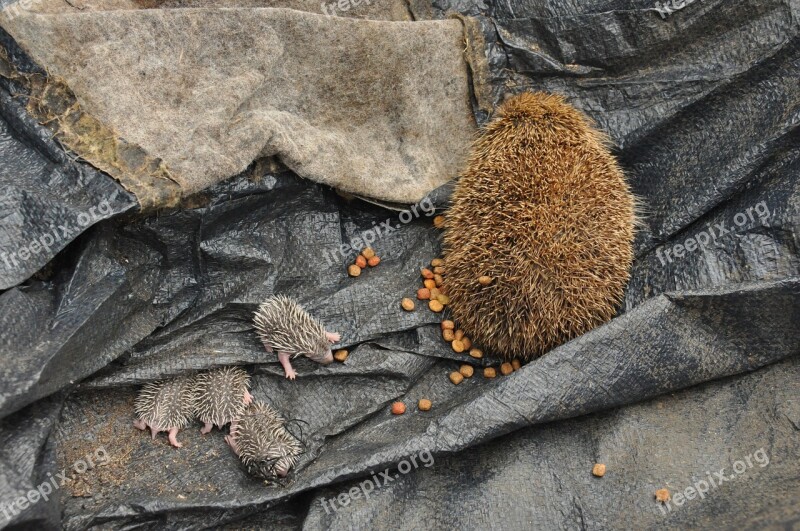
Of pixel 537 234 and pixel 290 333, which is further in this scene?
pixel 537 234

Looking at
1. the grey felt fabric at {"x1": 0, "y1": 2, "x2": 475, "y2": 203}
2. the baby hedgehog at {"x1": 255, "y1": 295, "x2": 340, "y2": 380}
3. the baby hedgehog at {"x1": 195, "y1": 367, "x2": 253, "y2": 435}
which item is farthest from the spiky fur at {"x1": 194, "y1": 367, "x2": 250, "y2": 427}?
the grey felt fabric at {"x1": 0, "y1": 2, "x2": 475, "y2": 203}

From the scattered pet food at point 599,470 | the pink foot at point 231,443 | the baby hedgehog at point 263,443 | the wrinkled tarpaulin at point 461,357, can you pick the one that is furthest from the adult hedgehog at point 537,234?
the pink foot at point 231,443

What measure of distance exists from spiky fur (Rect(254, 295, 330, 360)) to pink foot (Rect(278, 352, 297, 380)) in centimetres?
3

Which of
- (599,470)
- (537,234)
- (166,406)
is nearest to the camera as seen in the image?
(599,470)

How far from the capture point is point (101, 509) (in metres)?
3.16

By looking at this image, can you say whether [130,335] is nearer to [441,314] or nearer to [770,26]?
[441,314]

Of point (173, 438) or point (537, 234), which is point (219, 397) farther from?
point (537, 234)

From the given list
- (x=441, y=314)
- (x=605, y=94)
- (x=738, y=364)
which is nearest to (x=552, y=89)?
(x=605, y=94)

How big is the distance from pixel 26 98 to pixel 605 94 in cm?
321

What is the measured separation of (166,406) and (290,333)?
0.71 m

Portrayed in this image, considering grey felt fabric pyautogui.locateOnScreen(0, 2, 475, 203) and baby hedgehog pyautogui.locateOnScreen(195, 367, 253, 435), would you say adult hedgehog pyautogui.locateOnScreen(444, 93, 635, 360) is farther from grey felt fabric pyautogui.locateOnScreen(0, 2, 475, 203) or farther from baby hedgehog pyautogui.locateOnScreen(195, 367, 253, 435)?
baby hedgehog pyautogui.locateOnScreen(195, 367, 253, 435)

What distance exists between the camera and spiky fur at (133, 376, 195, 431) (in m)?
3.45

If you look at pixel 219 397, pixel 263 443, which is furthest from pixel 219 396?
pixel 263 443

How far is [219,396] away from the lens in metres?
3.51
